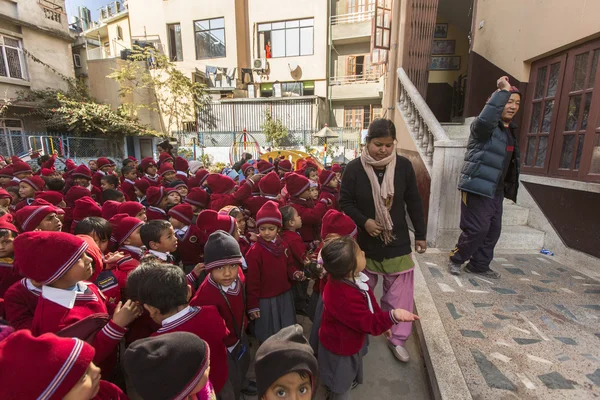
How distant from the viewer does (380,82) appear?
745 inches

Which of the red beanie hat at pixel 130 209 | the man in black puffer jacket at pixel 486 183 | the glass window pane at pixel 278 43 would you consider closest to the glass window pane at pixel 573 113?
the man in black puffer jacket at pixel 486 183

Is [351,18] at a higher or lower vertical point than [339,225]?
higher

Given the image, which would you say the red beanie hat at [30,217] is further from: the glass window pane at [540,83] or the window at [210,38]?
the window at [210,38]

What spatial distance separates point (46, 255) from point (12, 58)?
17.5 meters

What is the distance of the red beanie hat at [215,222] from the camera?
2.76 meters

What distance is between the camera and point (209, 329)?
160 cm

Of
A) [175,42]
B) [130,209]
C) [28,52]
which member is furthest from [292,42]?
[130,209]

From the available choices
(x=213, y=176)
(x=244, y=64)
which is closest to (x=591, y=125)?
(x=213, y=176)

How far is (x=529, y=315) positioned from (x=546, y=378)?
0.85 m

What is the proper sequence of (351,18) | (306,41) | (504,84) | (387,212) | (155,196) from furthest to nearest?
(306,41)
(351,18)
(155,196)
(504,84)
(387,212)

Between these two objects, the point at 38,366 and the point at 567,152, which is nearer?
the point at 38,366

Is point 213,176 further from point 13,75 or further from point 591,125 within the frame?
point 13,75

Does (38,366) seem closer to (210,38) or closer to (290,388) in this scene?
(290,388)

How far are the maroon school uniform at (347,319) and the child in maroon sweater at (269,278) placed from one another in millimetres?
641
